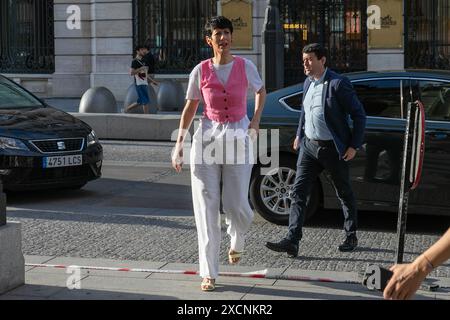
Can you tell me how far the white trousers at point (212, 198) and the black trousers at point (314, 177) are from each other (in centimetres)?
112

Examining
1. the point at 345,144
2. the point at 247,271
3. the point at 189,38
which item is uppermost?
the point at 189,38

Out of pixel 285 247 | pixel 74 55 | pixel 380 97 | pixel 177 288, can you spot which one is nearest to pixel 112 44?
pixel 74 55

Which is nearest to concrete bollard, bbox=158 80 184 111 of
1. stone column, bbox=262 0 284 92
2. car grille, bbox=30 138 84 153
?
stone column, bbox=262 0 284 92

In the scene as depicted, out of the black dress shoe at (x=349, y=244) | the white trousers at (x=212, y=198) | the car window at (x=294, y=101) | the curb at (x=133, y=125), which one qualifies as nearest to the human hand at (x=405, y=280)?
the white trousers at (x=212, y=198)

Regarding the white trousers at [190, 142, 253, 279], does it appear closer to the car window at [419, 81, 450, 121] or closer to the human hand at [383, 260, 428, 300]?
the car window at [419, 81, 450, 121]

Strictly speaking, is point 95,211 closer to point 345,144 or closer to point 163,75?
point 345,144

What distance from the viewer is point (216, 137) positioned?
634cm

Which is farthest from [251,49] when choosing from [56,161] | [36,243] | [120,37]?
[36,243]

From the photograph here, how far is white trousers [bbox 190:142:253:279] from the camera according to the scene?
20.6ft

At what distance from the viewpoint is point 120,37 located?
25.5 m

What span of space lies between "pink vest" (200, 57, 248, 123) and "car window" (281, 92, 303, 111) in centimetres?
254

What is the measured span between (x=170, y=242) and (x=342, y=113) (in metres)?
1.92

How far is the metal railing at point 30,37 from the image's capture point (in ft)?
87.4
